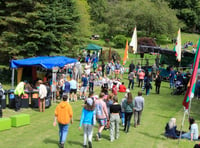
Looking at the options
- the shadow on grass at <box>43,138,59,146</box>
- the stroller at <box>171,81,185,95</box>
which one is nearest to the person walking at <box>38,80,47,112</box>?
the shadow on grass at <box>43,138,59,146</box>

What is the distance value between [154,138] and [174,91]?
38.7 feet

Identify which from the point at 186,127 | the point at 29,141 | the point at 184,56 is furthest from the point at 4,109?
the point at 184,56

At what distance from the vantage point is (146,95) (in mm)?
22484

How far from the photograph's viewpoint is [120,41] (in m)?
53.4

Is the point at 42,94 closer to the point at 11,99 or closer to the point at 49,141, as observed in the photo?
the point at 11,99

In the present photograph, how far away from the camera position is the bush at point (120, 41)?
53312 mm

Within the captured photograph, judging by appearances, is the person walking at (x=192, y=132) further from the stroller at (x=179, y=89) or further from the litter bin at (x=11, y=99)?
the stroller at (x=179, y=89)

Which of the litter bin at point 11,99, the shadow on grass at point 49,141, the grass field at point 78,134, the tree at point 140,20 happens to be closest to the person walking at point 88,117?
the grass field at point 78,134

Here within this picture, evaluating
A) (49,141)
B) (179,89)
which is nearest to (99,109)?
(49,141)

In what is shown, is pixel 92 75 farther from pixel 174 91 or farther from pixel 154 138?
pixel 154 138

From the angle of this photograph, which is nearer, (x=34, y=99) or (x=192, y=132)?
(x=192, y=132)

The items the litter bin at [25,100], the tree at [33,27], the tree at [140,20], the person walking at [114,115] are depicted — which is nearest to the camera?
the person walking at [114,115]

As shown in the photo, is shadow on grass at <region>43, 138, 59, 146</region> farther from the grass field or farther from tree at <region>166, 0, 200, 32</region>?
tree at <region>166, 0, 200, 32</region>

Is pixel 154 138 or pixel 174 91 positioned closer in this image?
pixel 154 138
